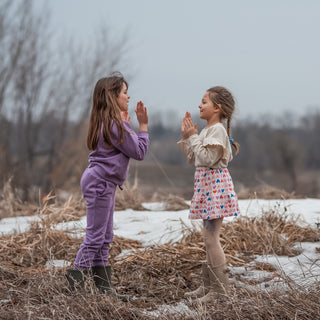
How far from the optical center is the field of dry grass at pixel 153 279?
262 cm

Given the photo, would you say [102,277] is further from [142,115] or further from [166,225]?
[166,225]

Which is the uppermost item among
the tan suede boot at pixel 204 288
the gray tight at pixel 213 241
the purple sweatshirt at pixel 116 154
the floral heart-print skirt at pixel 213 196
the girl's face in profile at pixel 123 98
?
the girl's face in profile at pixel 123 98

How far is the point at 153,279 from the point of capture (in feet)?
12.0

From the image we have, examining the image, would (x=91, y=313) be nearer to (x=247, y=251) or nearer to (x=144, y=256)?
(x=144, y=256)

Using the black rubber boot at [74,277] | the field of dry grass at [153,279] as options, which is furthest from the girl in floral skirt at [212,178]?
the black rubber boot at [74,277]

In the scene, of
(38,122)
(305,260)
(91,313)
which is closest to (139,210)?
(305,260)

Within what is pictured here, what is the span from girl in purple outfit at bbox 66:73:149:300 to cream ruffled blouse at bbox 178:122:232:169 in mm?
376

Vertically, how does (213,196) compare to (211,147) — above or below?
below

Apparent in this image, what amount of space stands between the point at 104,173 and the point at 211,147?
0.81 m

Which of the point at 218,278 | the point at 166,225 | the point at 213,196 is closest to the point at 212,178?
the point at 213,196

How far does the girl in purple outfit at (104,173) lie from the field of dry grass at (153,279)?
7.5 inches

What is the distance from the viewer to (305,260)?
3.88 meters

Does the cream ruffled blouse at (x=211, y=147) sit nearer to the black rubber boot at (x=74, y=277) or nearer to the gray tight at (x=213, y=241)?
the gray tight at (x=213, y=241)

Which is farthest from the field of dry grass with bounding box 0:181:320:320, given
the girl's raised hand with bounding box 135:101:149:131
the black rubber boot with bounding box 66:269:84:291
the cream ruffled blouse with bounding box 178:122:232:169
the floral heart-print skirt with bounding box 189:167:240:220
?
the girl's raised hand with bounding box 135:101:149:131
